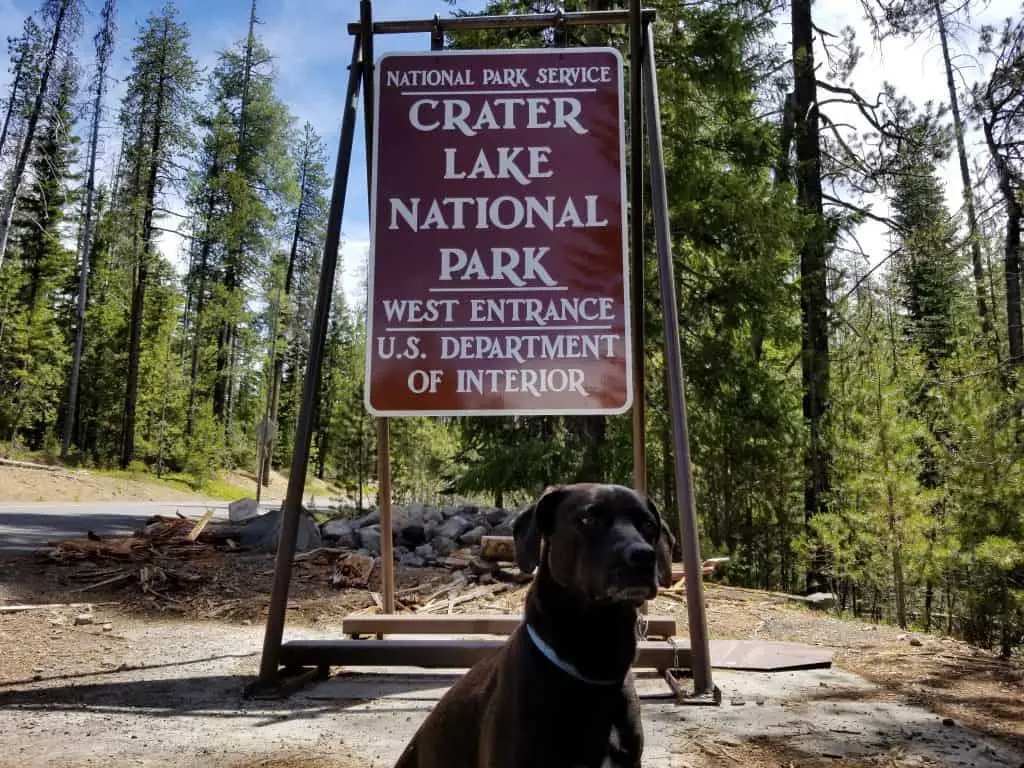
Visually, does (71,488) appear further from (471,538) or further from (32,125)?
(471,538)

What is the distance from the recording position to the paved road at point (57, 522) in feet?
34.7

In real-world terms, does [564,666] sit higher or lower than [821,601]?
higher

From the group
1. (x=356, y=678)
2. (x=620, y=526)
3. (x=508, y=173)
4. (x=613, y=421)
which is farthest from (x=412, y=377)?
(x=613, y=421)

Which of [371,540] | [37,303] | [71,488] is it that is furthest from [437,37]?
[37,303]

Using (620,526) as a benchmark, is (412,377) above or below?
above

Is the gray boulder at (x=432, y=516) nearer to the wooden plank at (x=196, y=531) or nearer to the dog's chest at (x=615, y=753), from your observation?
the wooden plank at (x=196, y=531)

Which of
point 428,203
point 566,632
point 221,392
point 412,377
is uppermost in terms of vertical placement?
point 221,392

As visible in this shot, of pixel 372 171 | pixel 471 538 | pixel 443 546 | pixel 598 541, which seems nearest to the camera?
pixel 598 541

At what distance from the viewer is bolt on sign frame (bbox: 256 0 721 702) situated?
13.6ft

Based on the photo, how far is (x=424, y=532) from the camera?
10109 millimetres

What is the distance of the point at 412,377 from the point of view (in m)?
4.72

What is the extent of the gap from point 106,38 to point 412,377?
29.8m

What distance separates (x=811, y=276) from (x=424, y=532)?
9.58 m

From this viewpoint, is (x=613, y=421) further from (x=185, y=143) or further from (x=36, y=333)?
(x=36, y=333)
